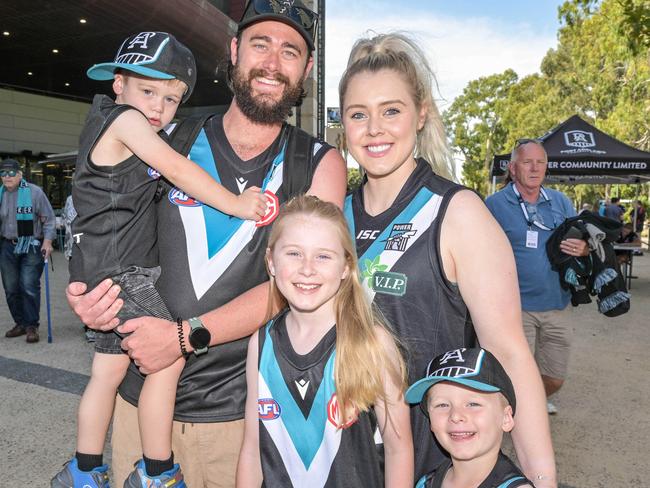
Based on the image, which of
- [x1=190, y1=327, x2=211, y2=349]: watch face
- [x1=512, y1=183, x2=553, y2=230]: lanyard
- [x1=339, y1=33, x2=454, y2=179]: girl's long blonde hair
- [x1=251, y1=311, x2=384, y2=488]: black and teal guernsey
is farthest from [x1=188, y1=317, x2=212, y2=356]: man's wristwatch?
[x1=512, y1=183, x2=553, y2=230]: lanyard

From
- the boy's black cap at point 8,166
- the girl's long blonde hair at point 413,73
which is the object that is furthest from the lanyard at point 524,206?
the boy's black cap at point 8,166

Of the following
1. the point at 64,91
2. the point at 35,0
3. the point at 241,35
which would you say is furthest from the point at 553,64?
the point at 241,35

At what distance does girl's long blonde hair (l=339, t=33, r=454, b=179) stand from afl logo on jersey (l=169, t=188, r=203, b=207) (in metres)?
0.73

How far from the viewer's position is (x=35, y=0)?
44.2ft

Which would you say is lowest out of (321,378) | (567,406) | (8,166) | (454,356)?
(567,406)

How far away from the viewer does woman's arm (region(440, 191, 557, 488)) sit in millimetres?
1554

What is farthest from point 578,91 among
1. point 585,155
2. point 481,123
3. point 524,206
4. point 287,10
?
point 287,10

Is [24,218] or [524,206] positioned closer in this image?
[524,206]

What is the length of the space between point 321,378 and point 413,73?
113 cm

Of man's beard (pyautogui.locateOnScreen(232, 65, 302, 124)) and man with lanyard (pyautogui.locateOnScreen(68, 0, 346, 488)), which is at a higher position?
man's beard (pyautogui.locateOnScreen(232, 65, 302, 124))

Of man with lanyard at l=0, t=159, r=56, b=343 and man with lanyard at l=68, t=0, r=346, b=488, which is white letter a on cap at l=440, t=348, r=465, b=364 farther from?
man with lanyard at l=0, t=159, r=56, b=343

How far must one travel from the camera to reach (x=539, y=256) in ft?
16.5

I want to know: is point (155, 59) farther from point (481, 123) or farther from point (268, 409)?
point (481, 123)

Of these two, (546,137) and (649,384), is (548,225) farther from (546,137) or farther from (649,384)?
(546,137)
